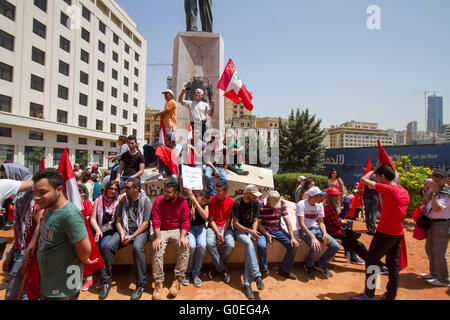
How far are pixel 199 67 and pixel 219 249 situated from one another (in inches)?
273

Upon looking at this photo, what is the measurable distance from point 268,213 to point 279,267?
1087 mm

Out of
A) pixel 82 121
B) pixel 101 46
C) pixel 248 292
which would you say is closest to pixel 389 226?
pixel 248 292

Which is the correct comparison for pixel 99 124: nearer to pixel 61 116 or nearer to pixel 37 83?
pixel 61 116

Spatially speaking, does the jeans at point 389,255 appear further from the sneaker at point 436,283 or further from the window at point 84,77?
the window at point 84,77

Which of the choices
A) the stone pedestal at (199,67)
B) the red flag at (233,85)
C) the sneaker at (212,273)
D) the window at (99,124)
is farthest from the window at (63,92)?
the sneaker at (212,273)

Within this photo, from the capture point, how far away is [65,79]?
27.0m

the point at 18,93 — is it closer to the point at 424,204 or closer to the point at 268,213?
the point at 268,213

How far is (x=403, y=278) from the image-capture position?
4309mm

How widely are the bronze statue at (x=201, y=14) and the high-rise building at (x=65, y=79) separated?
2082cm

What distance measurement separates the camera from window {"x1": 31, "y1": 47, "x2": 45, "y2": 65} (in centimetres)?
2348

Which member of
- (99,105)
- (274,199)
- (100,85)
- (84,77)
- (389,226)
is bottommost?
(389,226)

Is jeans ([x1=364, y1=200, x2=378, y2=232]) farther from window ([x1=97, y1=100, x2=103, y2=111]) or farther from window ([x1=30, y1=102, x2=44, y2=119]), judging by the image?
window ([x1=97, y1=100, x2=103, y2=111])

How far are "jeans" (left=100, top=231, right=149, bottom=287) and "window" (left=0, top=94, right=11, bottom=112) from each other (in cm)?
2532

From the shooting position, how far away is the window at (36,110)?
23531 mm
